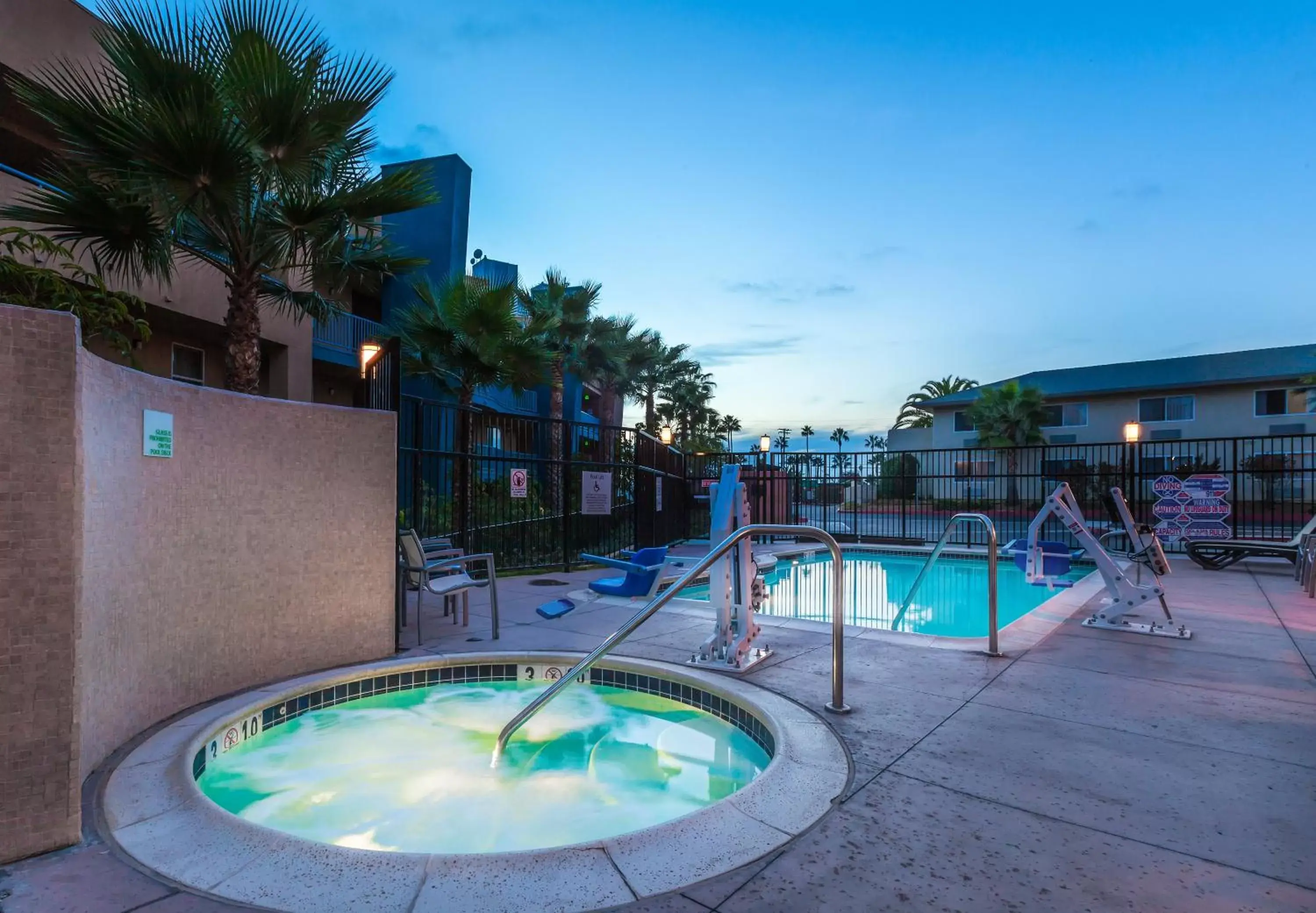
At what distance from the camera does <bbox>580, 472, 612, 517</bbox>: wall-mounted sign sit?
33.4ft

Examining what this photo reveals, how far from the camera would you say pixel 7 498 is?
2.09 metres

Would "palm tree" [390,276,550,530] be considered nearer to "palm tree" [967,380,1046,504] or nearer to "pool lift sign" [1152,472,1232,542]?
"pool lift sign" [1152,472,1232,542]

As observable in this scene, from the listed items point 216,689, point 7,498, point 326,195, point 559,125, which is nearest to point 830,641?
point 216,689

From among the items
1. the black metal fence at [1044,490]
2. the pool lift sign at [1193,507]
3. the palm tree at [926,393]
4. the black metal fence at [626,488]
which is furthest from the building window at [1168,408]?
the palm tree at [926,393]

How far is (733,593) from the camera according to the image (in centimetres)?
470

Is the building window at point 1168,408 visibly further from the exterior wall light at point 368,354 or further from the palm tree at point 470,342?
the exterior wall light at point 368,354

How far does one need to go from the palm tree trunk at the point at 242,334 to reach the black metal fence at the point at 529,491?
6.02 feet

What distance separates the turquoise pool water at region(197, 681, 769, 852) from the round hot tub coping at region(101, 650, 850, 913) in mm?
645

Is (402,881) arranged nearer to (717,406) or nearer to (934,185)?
(934,185)

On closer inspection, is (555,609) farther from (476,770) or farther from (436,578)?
(476,770)

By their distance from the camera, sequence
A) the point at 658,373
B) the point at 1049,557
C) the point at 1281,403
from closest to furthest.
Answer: the point at 1049,557 → the point at 1281,403 → the point at 658,373

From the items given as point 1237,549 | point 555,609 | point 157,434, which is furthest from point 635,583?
point 1237,549

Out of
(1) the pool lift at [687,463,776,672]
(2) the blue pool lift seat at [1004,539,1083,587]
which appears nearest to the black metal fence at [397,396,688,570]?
(1) the pool lift at [687,463,776,672]

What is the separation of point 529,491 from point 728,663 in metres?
6.29
